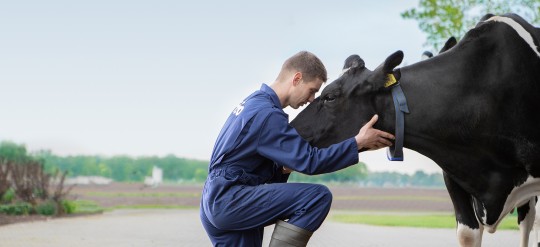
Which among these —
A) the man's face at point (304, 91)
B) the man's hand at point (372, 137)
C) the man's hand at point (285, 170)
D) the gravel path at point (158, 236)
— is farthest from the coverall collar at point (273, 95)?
the gravel path at point (158, 236)

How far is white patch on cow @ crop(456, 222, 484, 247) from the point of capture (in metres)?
5.77

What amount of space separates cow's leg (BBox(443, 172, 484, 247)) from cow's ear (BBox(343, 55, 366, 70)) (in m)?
1.20

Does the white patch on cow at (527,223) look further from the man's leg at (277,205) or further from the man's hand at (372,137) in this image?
the man's leg at (277,205)

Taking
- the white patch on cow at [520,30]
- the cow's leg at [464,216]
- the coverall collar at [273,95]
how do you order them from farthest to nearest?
1. the cow's leg at [464,216]
2. the white patch on cow at [520,30]
3. the coverall collar at [273,95]

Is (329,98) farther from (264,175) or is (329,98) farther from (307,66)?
(264,175)

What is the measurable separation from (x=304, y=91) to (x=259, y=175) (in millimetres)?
604

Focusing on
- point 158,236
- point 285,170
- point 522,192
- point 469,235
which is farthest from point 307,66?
point 158,236

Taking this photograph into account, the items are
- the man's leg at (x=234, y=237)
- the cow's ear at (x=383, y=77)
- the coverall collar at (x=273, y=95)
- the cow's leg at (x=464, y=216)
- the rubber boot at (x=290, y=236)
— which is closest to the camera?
the rubber boot at (x=290, y=236)

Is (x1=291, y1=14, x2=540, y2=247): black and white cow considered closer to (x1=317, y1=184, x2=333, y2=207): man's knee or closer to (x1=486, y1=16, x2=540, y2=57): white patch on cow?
(x1=486, y1=16, x2=540, y2=57): white patch on cow

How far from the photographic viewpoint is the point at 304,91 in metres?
4.83

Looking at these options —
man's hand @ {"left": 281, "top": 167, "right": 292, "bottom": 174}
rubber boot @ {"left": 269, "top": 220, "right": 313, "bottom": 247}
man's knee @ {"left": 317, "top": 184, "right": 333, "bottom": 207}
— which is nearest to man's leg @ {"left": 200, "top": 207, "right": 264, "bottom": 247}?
rubber boot @ {"left": 269, "top": 220, "right": 313, "bottom": 247}

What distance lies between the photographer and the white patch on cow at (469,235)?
5766 mm

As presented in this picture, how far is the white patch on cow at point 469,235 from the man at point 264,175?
1485 millimetres

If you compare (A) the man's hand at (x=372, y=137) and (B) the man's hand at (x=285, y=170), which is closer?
(A) the man's hand at (x=372, y=137)
